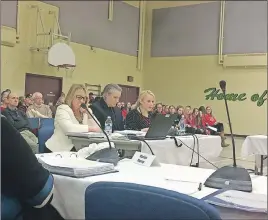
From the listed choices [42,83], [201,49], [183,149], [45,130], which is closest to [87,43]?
[42,83]

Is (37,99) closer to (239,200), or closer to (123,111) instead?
(123,111)

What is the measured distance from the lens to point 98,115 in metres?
2.40

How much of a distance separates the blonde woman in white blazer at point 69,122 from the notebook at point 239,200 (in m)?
1.32

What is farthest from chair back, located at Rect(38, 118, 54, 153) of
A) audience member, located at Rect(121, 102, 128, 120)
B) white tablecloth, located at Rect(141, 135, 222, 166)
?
white tablecloth, located at Rect(141, 135, 222, 166)

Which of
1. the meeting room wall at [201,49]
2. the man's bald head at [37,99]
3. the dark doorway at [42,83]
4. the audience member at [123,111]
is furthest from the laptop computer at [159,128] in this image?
the dark doorway at [42,83]

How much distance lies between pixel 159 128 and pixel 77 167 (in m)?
1.10

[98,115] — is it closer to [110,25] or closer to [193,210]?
[193,210]

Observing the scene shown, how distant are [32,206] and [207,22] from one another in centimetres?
551

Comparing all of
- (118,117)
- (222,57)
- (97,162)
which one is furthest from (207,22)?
(97,162)

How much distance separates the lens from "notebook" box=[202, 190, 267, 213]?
35.6 inches

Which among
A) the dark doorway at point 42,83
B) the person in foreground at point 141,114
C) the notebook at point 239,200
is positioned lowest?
the notebook at point 239,200

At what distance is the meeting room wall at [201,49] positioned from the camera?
5.24 metres

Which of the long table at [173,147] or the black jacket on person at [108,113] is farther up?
the black jacket on person at [108,113]

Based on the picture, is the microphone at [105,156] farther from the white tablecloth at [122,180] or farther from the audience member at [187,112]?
the audience member at [187,112]
